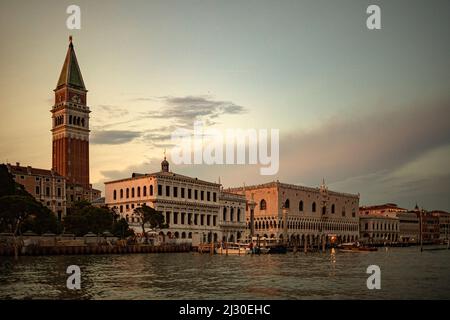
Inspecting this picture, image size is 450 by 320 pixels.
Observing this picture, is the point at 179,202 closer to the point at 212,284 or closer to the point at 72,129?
the point at 72,129

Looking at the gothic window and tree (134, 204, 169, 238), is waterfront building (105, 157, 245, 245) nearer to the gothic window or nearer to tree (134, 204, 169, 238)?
tree (134, 204, 169, 238)

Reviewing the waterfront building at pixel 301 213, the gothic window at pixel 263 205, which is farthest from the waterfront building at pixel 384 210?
the gothic window at pixel 263 205

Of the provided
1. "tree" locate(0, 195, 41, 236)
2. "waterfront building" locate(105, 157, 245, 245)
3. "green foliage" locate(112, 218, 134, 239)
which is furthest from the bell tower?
"tree" locate(0, 195, 41, 236)

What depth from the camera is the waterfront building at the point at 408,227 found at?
18112 cm

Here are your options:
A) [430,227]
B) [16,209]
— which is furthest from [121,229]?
[430,227]

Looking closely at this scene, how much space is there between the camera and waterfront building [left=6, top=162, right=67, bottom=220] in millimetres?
90938

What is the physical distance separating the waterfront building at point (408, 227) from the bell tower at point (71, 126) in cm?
10682

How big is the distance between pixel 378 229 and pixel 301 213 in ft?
144

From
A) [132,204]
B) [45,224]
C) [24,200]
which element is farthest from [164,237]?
[24,200]

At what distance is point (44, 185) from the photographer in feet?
310

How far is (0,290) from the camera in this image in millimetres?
28688

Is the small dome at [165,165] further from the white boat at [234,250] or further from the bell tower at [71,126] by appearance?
the bell tower at [71,126]

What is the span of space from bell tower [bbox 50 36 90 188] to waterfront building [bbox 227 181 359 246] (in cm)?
3373
